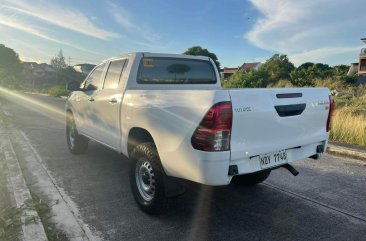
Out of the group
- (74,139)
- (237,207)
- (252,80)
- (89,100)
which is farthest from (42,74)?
(237,207)

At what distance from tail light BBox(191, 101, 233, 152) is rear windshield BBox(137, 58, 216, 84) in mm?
2009

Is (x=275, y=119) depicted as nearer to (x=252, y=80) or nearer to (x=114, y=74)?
(x=114, y=74)

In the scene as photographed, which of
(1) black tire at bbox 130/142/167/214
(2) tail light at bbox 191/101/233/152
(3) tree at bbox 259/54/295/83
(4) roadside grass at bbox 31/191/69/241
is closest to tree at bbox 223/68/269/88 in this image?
(3) tree at bbox 259/54/295/83

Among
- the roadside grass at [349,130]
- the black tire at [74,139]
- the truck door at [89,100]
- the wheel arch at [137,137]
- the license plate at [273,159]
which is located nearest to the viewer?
the license plate at [273,159]

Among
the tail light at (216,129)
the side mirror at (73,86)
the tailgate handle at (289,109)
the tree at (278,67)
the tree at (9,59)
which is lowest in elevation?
the tail light at (216,129)

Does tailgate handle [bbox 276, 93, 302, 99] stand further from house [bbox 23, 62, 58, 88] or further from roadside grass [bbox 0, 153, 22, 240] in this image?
house [bbox 23, 62, 58, 88]

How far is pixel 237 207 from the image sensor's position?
176 inches

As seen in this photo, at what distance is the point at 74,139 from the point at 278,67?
25.7 metres

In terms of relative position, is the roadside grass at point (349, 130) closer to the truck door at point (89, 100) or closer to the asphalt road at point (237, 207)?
the asphalt road at point (237, 207)

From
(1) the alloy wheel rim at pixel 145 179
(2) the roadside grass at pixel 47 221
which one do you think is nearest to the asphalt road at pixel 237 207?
(1) the alloy wheel rim at pixel 145 179

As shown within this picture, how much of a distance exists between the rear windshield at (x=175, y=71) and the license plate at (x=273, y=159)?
2.14 m

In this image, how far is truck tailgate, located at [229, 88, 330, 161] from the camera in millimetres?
3285

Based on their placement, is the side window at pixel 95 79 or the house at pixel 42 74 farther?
the house at pixel 42 74

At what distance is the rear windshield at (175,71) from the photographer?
5062 millimetres
